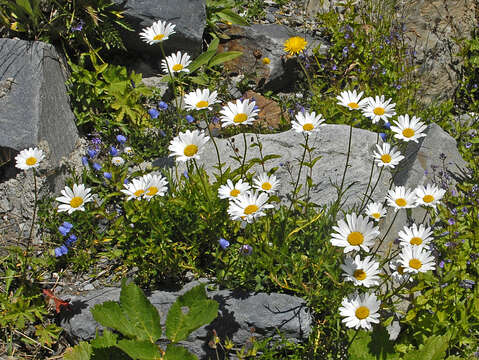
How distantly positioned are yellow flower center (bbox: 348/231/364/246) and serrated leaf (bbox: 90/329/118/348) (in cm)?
141

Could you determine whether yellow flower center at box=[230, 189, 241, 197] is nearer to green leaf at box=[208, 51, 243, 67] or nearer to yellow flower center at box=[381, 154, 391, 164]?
→ yellow flower center at box=[381, 154, 391, 164]

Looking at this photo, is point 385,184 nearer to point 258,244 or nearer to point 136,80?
point 258,244

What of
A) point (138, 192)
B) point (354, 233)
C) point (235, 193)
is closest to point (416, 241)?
point (354, 233)

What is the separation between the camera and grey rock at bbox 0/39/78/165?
11.2 feet

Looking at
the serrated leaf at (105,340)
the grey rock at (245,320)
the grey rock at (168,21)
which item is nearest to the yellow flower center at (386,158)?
the grey rock at (245,320)

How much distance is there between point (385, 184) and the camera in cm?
354

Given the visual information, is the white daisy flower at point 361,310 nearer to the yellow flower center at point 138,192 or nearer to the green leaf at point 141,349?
the green leaf at point 141,349

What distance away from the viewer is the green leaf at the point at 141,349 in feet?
7.74

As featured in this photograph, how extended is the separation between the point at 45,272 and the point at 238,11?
358cm

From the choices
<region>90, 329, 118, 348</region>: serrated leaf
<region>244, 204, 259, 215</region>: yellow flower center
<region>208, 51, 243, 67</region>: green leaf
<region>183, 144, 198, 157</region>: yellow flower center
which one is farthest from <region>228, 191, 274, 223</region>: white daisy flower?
<region>208, 51, 243, 67</region>: green leaf

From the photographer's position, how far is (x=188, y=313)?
2.54 m

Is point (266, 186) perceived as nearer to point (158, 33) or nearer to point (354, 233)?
point (354, 233)

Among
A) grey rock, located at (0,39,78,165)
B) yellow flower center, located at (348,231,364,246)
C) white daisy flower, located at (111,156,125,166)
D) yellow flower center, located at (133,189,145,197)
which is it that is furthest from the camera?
white daisy flower, located at (111,156,125,166)

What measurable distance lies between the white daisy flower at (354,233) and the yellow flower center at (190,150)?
0.91 meters
